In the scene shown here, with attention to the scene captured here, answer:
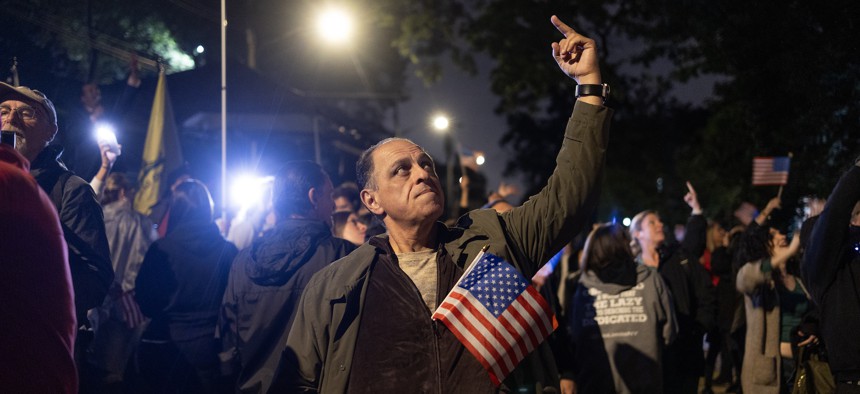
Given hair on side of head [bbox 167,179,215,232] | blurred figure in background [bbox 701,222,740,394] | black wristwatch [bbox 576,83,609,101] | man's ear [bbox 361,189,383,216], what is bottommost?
blurred figure in background [bbox 701,222,740,394]

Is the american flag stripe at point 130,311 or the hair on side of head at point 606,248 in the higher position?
the hair on side of head at point 606,248

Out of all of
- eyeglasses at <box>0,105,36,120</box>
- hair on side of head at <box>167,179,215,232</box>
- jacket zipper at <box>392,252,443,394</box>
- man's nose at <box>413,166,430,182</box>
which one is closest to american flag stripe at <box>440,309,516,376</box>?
jacket zipper at <box>392,252,443,394</box>

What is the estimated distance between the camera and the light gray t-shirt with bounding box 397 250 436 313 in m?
3.27

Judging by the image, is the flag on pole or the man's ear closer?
the man's ear

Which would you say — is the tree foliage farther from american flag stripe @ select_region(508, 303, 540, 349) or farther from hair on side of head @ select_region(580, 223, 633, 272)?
american flag stripe @ select_region(508, 303, 540, 349)

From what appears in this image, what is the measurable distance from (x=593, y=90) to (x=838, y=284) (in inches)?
104

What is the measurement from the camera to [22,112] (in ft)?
13.7

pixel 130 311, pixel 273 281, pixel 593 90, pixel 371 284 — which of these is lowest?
pixel 130 311

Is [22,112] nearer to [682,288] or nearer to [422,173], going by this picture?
[422,173]

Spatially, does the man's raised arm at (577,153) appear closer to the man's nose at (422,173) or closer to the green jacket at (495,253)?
the green jacket at (495,253)

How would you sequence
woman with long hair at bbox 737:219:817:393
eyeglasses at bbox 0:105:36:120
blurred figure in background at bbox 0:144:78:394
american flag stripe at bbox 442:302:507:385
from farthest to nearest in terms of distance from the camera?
woman with long hair at bbox 737:219:817:393
eyeglasses at bbox 0:105:36:120
american flag stripe at bbox 442:302:507:385
blurred figure in background at bbox 0:144:78:394

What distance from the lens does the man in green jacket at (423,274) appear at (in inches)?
123

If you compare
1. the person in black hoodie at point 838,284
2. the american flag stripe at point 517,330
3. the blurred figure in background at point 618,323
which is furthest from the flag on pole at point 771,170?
the american flag stripe at point 517,330

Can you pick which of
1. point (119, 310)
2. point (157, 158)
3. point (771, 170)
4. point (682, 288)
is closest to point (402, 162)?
point (119, 310)
